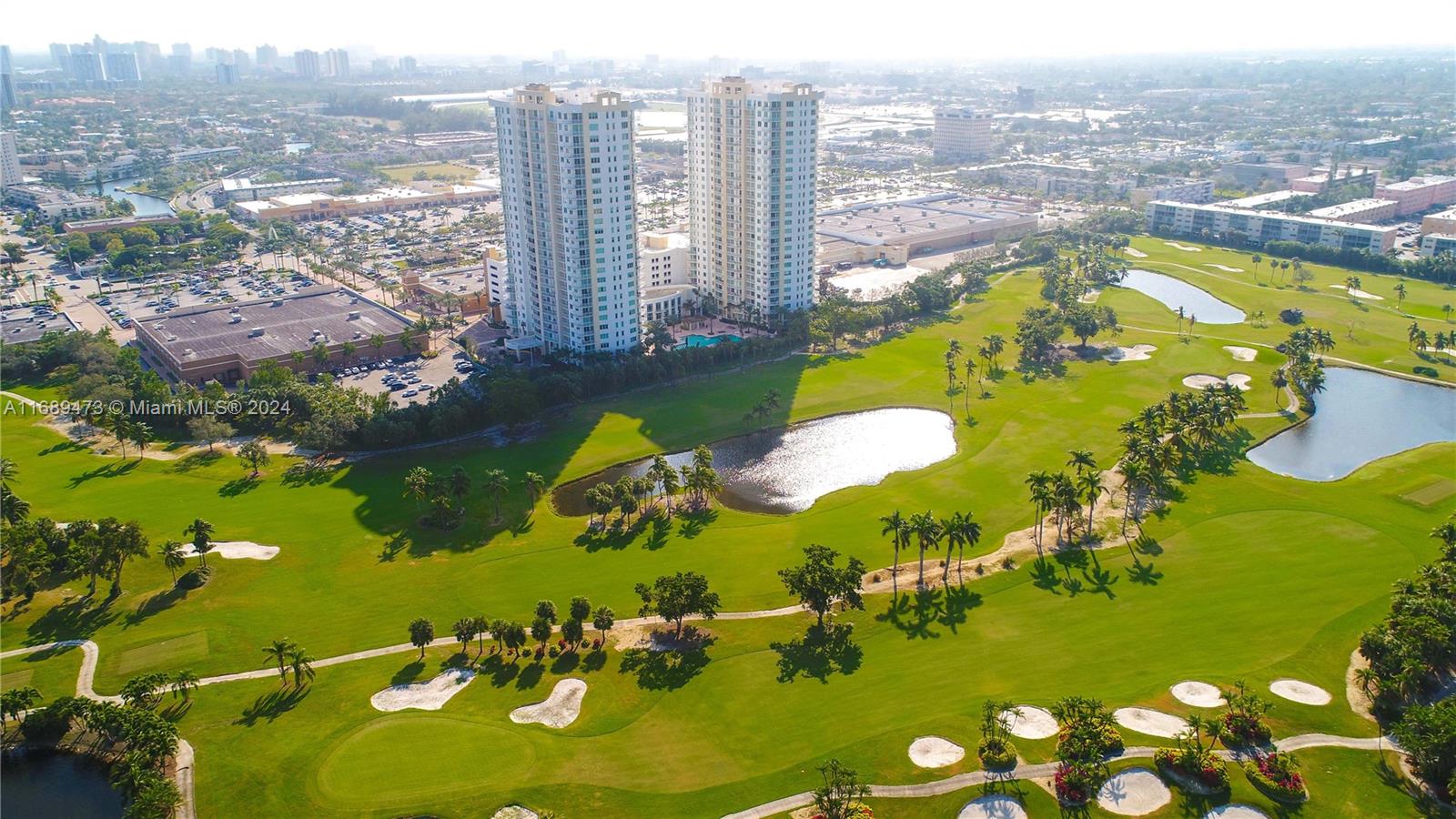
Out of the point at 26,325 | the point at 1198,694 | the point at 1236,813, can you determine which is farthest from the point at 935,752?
the point at 26,325

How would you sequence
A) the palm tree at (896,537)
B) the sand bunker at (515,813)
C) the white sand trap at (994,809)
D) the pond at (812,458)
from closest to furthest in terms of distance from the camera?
1. the white sand trap at (994,809)
2. the sand bunker at (515,813)
3. the palm tree at (896,537)
4. the pond at (812,458)

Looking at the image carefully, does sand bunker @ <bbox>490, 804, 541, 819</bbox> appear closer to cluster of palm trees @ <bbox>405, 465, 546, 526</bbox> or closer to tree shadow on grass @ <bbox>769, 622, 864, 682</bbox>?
tree shadow on grass @ <bbox>769, 622, 864, 682</bbox>

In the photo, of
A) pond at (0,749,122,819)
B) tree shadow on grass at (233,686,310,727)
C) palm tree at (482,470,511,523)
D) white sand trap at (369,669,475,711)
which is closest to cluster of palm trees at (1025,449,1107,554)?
palm tree at (482,470,511,523)

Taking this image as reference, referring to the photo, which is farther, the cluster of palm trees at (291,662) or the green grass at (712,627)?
the cluster of palm trees at (291,662)

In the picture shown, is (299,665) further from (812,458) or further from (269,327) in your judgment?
(269,327)

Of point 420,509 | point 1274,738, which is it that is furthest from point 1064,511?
point 420,509

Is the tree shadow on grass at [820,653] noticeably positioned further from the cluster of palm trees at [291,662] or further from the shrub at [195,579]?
the shrub at [195,579]

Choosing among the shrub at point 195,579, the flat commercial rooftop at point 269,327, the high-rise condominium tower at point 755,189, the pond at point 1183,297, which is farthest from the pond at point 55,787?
the pond at point 1183,297

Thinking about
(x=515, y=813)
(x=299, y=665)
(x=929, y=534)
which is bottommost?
(x=515, y=813)
